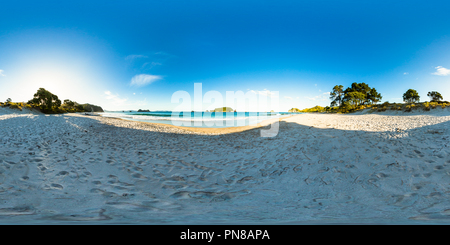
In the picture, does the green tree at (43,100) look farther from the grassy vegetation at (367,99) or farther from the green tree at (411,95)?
the green tree at (411,95)

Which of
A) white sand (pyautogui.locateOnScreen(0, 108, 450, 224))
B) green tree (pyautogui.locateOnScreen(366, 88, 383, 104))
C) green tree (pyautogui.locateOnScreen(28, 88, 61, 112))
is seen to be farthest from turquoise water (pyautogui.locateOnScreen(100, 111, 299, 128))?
green tree (pyautogui.locateOnScreen(366, 88, 383, 104))

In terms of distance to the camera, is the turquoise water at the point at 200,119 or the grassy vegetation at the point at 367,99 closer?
the turquoise water at the point at 200,119

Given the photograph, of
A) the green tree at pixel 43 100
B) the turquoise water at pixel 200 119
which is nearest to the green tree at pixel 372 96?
the turquoise water at pixel 200 119

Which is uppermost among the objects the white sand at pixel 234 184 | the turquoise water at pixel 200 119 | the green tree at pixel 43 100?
the green tree at pixel 43 100

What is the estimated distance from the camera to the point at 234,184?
3729mm

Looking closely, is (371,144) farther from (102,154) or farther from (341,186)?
(102,154)

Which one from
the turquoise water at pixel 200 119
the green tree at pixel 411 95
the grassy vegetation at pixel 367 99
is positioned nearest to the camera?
the turquoise water at pixel 200 119

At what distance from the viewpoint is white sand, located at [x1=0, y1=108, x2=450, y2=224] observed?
221 centimetres

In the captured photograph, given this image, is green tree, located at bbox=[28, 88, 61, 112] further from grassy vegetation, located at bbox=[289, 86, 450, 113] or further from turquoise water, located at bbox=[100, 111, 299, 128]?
grassy vegetation, located at bbox=[289, 86, 450, 113]

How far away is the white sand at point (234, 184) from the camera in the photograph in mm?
2211

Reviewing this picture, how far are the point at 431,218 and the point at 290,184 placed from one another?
2.06m

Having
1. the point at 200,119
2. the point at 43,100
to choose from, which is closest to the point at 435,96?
the point at 200,119
